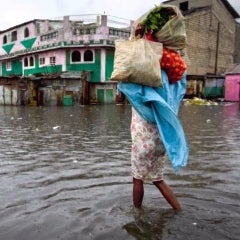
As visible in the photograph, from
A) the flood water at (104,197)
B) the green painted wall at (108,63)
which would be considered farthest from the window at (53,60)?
the flood water at (104,197)

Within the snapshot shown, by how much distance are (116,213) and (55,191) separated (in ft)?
Answer: 3.56

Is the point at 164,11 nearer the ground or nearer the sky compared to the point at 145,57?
nearer the sky

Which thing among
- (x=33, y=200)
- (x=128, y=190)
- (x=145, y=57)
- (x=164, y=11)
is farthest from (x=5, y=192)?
(x=164, y=11)

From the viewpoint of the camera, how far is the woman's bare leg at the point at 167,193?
3.57 meters

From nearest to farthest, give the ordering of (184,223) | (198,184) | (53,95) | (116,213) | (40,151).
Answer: (184,223)
(116,213)
(198,184)
(40,151)
(53,95)

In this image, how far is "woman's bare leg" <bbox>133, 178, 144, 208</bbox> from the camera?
361cm

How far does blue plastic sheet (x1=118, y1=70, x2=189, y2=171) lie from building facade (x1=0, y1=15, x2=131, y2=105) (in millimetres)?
24131

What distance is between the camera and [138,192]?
3672 millimetres

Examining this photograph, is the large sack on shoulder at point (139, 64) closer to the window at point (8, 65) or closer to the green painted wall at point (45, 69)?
the green painted wall at point (45, 69)

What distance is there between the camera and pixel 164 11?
343 cm

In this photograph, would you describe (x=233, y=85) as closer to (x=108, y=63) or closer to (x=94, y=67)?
(x=108, y=63)

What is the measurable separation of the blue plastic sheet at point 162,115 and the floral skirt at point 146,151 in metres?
0.11

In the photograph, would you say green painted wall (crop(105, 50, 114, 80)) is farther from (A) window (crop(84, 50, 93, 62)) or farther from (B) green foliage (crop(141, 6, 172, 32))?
(B) green foliage (crop(141, 6, 172, 32))

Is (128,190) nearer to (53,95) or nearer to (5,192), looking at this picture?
(5,192)
